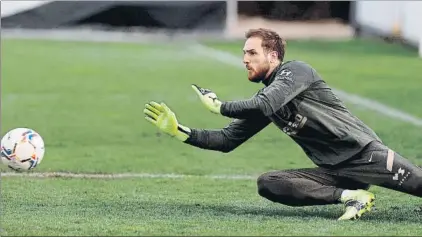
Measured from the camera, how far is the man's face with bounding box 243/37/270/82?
806 cm

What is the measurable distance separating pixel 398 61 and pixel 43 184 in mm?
12917

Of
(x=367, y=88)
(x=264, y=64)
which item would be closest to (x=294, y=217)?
(x=264, y=64)

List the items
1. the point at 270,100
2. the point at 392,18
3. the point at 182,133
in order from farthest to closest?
the point at 392,18
the point at 182,133
the point at 270,100

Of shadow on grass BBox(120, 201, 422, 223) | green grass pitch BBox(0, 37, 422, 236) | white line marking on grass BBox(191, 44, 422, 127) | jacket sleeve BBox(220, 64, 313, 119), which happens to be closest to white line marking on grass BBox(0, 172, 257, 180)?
green grass pitch BBox(0, 37, 422, 236)

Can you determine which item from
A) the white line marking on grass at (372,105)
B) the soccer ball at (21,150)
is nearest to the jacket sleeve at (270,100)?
the soccer ball at (21,150)

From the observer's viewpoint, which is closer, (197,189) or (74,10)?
(197,189)

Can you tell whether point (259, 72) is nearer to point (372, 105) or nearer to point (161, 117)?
point (161, 117)

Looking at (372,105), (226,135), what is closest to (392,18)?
(372,105)

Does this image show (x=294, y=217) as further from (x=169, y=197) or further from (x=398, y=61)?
(x=398, y=61)

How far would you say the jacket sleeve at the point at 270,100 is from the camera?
7.79m

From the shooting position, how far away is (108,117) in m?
15.1

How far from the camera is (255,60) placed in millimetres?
8086

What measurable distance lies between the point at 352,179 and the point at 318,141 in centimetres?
39

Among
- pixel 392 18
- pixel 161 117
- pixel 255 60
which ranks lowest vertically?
pixel 392 18
